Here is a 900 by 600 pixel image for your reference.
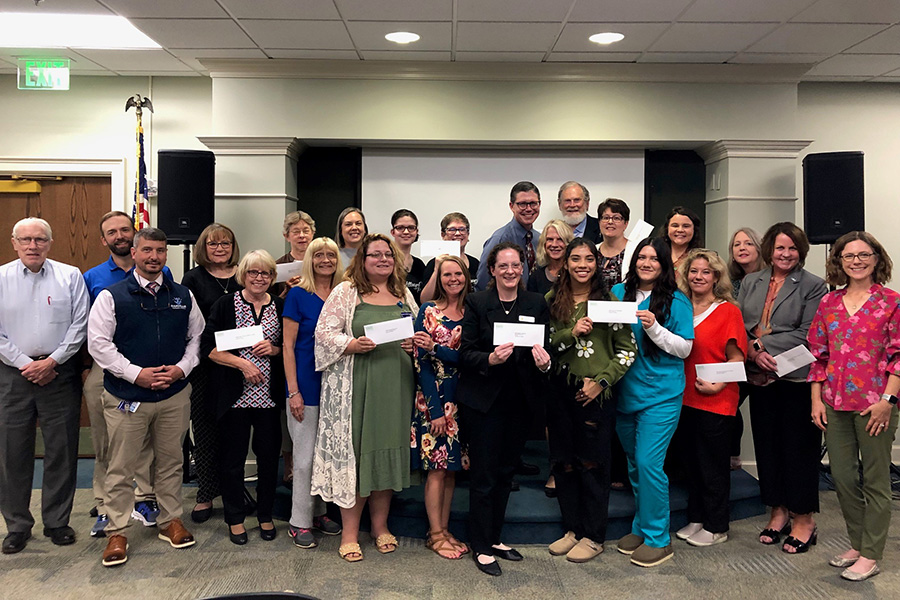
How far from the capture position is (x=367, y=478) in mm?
3291

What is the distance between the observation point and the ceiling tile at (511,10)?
379 centimetres

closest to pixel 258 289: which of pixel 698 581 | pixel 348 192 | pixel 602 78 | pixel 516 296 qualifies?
pixel 516 296

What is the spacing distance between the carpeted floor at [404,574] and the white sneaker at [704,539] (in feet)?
0.12

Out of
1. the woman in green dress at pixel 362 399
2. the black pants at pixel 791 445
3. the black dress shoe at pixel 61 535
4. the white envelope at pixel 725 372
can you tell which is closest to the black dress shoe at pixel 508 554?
the woman in green dress at pixel 362 399

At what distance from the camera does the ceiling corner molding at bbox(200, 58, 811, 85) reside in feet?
16.2

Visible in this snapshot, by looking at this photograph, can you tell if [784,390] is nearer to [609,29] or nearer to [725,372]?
[725,372]

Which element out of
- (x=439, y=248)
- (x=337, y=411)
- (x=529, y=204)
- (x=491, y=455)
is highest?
(x=529, y=204)

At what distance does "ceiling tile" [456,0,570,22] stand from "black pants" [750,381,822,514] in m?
2.38

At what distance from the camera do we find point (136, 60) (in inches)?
195

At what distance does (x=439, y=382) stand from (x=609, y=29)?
2.49 m

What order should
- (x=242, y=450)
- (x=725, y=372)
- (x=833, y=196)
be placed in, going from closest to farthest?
(x=725, y=372) → (x=242, y=450) → (x=833, y=196)

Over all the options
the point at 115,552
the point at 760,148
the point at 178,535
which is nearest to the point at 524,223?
the point at 760,148

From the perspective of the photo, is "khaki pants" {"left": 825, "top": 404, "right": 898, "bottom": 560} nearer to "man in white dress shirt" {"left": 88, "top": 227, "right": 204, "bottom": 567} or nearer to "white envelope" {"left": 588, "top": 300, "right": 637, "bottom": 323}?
"white envelope" {"left": 588, "top": 300, "right": 637, "bottom": 323}

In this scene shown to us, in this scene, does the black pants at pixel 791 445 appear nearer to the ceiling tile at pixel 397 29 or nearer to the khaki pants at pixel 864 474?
the khaki pants at pixel 864 474
